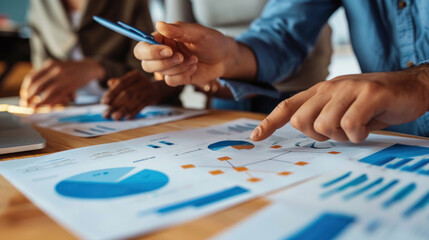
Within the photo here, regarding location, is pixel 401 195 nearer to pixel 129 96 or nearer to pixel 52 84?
pixel 129 96

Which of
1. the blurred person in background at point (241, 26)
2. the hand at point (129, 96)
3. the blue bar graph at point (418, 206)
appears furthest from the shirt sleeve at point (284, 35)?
the blue bar graph at point (418, 206)

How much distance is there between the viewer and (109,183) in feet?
0.90

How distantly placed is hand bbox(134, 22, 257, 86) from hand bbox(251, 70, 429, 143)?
0.60 feet

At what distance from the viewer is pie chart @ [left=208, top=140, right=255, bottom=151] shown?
38 cm

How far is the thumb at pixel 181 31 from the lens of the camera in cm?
48

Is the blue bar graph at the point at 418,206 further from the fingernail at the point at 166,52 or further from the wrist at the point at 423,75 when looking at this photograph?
the fingernail at the point at 166,52

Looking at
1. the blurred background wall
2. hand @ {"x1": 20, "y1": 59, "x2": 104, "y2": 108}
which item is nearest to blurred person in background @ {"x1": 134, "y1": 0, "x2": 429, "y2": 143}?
the blurred background wall

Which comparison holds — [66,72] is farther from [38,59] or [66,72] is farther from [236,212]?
[236,212]

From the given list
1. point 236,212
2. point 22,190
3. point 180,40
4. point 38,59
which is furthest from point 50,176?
point 38,59

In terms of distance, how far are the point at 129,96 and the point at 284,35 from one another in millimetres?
346

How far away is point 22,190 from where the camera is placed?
0.27 m

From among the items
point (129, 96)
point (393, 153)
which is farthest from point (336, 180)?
point (129, 96)

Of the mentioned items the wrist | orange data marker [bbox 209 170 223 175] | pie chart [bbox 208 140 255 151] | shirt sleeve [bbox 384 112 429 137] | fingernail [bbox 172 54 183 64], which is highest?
fingernail [bbox 172 54 183 64]

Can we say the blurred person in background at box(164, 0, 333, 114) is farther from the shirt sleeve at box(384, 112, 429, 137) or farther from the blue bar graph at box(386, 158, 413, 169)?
the blue bar graph at box(386, 158, 413, 169)
